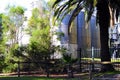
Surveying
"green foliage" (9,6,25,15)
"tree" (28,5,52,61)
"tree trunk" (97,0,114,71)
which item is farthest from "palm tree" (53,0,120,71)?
"green foliage" (9,6,25,15)

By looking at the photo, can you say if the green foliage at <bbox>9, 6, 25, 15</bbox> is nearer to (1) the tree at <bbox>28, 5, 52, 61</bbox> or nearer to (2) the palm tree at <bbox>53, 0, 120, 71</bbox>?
(1) the tree at <bbox>28, 5, 52, 61</bbox>

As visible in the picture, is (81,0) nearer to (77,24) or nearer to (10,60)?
(10,60)

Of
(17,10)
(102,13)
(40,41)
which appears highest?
(17,10)

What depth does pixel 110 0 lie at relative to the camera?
23734 millimetres

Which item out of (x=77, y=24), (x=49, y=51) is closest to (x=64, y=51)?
(x=49, y=51)

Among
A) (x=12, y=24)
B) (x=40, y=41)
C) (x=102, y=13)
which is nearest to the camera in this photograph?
(x=102, y=13)

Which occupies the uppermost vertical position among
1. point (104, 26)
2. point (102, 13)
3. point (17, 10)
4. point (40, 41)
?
point (17, 10)

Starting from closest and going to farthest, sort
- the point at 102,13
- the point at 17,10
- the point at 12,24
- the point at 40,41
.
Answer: the point at 102,13, the point at 40,41, the point at 17,10, the point at 12,24

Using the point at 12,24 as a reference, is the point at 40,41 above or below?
→ below

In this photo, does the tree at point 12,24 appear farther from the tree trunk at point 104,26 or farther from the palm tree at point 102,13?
the tree trunk at point 104,26

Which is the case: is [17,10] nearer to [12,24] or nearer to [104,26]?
[12,24]

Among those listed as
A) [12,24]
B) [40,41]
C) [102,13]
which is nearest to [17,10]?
[12,24]

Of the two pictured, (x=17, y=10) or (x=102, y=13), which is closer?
(x=102, y=13)

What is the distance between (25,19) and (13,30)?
1.63 meters
